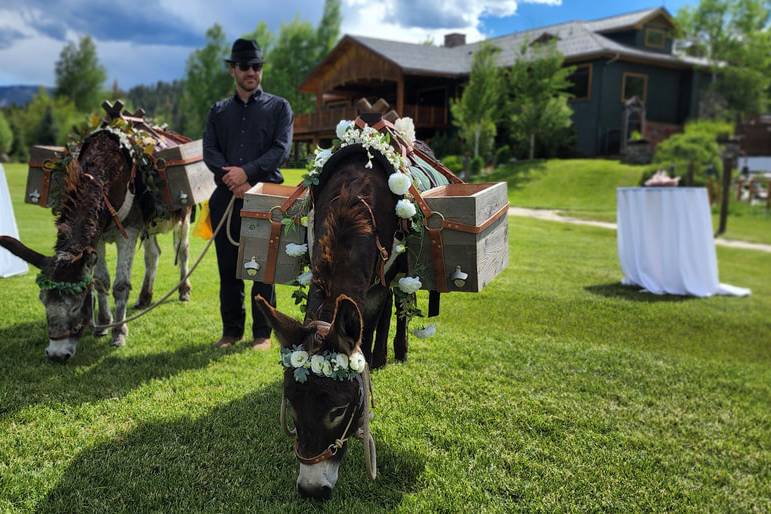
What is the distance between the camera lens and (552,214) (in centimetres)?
1927

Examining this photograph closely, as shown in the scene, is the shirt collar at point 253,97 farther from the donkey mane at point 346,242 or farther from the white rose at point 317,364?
the white rose at point 317,364

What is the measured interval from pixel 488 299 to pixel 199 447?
4631 millimetres

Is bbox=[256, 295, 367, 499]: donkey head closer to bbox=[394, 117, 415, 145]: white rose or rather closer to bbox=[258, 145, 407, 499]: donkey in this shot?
bbox=[258, 145, 407, 499]: donkey

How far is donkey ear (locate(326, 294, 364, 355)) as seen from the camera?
241 centimetres

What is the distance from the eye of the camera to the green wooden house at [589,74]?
1011 inches

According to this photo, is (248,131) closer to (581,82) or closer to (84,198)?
(84,198)

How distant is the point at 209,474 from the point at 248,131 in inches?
116

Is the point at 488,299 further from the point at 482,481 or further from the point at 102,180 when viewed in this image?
the point at 102,180

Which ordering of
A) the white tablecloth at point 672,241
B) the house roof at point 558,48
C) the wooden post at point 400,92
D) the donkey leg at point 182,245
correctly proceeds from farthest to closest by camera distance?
1. the house roof at point 558,48
2. the wooden post at point 400,92
3. the white tablecloth at point 672,241
4. the donkey leg at point 182,245

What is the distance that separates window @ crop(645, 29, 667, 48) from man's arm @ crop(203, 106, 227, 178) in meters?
32.2

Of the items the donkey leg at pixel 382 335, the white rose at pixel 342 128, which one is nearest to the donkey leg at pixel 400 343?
the donkey leg at pixel 382 335

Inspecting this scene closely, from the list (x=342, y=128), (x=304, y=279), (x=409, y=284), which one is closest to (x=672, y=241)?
(x=409, y=284)

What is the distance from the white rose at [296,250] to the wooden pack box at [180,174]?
228 cm

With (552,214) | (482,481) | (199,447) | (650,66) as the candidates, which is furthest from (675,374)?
(650,66)
